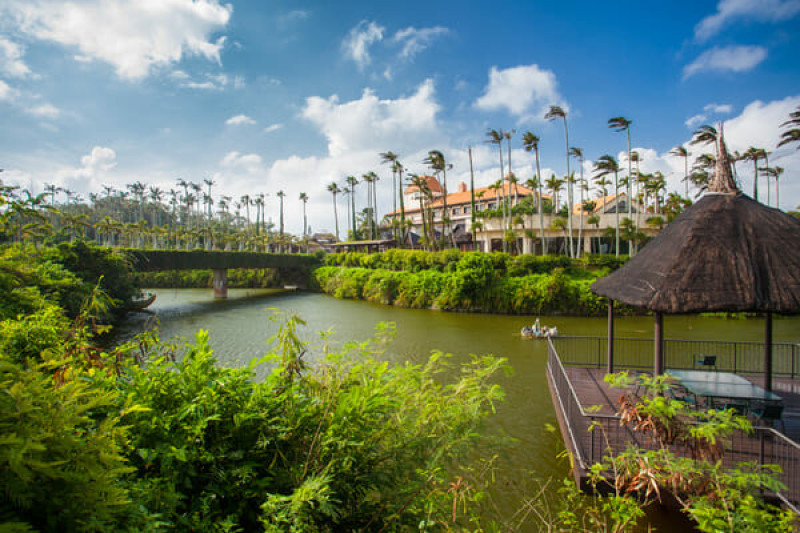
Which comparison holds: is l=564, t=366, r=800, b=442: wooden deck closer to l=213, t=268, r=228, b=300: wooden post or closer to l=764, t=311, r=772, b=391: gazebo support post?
l=764, t=311, r=772, b=391: gazebo support post

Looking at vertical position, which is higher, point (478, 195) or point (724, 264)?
point (478, 195)

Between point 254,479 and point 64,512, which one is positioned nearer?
point 64,512

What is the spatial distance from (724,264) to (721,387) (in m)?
2.32

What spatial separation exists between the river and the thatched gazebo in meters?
3.36

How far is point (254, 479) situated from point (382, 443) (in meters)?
1.06

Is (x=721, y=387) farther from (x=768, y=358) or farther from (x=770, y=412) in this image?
(x=768, y=358)

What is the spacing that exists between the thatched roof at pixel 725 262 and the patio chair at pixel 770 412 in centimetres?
157

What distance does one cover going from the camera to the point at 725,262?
6328 millimetres

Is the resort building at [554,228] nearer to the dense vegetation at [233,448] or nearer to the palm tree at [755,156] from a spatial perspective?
the palm tree at [755,156]

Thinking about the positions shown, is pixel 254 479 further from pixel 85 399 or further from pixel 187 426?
pixel 85 399

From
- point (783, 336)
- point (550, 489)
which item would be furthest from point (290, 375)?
point (783, 336)

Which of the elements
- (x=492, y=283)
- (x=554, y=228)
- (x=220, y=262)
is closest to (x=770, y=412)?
(x=492, y=283)

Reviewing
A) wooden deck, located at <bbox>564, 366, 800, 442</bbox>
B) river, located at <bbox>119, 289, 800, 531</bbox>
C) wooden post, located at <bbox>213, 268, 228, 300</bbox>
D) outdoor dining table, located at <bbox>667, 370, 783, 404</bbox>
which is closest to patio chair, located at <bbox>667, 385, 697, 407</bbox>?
outdoor dining table, located at <bbox>667, 370, 783, 404</bbox>

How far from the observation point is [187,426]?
247cm
